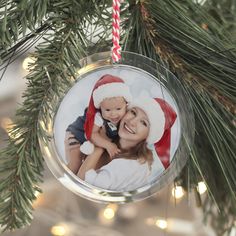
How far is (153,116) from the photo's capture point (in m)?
0.40

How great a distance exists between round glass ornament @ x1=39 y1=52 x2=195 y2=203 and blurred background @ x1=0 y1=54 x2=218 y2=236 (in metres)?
0.38

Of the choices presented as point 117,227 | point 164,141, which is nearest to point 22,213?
point 164,141

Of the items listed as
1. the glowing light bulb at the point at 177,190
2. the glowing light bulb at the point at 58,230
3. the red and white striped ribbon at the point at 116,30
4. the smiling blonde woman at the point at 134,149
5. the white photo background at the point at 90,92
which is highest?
the red and white striped ribbon at the point at 116,30

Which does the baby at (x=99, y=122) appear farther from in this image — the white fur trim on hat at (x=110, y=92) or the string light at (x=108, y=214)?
the string light at (x=108, y=214)

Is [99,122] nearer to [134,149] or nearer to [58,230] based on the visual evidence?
[134,149]

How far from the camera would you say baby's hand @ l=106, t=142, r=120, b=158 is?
15.3 inches

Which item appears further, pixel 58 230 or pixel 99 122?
pixel 58 230

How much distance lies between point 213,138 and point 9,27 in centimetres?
20

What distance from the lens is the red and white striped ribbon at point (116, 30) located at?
0.37 m

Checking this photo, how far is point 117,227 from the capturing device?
85 centimetres

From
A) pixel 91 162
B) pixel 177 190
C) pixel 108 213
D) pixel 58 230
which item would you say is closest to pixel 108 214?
pixel 108 213

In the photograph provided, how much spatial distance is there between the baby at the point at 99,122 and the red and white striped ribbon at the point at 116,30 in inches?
0.7

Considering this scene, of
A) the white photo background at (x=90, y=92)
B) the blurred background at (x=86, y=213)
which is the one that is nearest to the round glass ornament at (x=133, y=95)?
the white photo background at (x=90, y=92)

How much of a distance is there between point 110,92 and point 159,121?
0.16 ft
